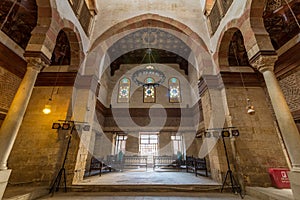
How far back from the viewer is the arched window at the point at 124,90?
10.6 metres

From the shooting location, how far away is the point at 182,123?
962 cm

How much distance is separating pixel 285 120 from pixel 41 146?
6.10 m

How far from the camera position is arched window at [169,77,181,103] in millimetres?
10648

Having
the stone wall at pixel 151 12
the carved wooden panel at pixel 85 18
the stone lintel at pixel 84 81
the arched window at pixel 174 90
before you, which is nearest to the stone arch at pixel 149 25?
the stone wall at pixel 151 12

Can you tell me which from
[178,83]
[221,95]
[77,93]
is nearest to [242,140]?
[221,95]

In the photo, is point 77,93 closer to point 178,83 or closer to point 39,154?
point 39,154

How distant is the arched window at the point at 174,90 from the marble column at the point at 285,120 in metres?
7.28

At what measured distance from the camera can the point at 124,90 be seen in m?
11.0

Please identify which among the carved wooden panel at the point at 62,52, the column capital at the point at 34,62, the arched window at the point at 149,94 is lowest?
the column capital at the point at 34,62

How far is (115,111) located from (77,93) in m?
4.73

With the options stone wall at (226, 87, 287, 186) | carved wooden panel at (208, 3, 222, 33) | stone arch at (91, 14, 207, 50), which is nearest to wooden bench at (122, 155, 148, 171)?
stone wall at (226, 87, 287, 186)

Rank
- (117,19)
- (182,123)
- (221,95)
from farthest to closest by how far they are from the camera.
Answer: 1. (182,123)
2. (117,19)
3. (221,95)

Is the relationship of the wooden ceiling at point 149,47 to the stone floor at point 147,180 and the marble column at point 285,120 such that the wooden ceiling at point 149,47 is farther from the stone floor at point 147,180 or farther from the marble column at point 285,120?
the stone floor at point 147,180

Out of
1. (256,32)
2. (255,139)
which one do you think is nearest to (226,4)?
(256,32)
